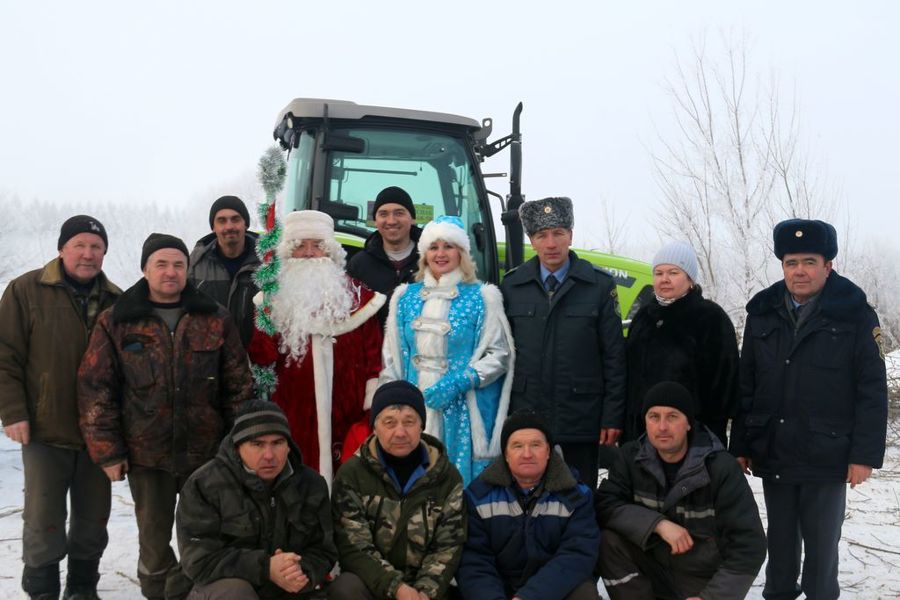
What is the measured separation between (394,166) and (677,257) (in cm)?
254

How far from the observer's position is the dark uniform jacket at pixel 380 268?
14.2ft

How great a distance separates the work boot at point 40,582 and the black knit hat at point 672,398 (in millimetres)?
2773

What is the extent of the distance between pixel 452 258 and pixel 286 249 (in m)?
0.83

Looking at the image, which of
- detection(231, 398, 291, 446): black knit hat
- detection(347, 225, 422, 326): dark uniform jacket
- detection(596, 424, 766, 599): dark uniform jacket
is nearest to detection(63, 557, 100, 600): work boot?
detection(231, 398, 291, 446): black knit hat

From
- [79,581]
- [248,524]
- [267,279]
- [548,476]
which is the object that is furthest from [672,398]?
[79,581]

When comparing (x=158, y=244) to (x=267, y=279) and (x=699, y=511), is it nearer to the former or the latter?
(x=267, y=279)

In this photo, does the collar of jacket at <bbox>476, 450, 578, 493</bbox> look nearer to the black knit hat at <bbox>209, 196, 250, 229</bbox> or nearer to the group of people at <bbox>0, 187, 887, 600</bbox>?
the group of people at <bbox>0, 187, 887, 600</bbox>

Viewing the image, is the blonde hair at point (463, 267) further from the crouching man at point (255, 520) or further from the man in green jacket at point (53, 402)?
the man in green jacket at point (53, 402)

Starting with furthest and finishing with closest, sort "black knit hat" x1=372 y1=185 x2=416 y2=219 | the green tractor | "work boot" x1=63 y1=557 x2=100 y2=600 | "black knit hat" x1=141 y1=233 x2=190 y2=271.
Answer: the green tractor, "black knit hat" x1=372 y1=185 x2=416 y2=219, "work boot" x1=63 y1=557 x2=100 y2=600, "black knit hat" x1=141 y1=233 x2=190 y2=271

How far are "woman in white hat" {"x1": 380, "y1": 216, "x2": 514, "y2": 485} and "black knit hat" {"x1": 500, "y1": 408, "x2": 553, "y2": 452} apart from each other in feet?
1.06

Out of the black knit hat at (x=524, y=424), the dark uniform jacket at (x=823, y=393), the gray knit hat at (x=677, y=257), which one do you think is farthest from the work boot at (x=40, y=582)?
the dark uniform jacket at (x=823, y=393)

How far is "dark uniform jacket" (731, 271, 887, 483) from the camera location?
337 cm

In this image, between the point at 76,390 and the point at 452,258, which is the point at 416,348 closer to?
the point at 452,258

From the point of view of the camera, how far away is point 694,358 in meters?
3.57
